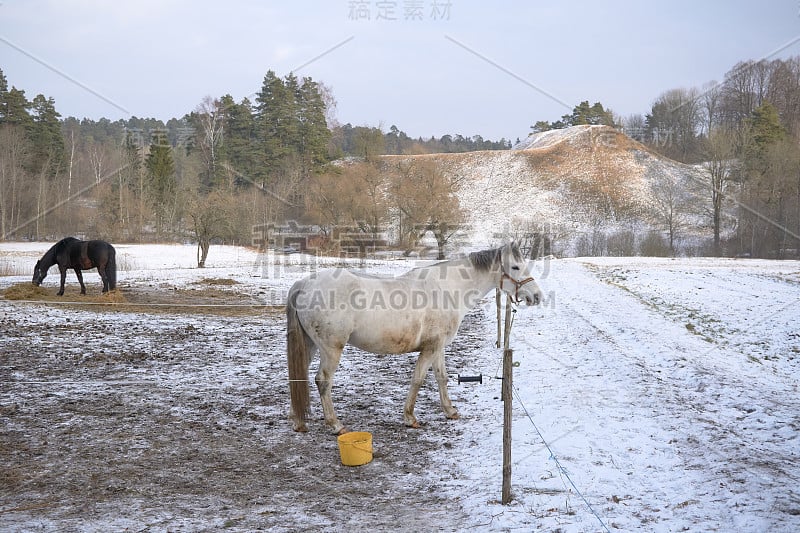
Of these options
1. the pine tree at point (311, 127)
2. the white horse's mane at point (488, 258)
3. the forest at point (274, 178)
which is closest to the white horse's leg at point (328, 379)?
the white horse's mane at point (488, 258)

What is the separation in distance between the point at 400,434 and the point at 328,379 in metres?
1.10

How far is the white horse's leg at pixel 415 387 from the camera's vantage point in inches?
253

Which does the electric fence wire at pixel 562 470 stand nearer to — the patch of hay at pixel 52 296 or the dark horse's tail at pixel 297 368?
the dark horse's tail at pixel 297 368

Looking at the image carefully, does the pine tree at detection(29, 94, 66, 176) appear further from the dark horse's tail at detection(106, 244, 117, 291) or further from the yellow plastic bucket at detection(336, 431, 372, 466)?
the yellow plastic bucket at detection(336, 431, 372, 466)

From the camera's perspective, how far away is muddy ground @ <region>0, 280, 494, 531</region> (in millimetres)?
4422

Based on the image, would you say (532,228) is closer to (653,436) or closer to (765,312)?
(765,312)

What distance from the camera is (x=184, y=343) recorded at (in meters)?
10.7

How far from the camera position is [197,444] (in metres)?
5.92

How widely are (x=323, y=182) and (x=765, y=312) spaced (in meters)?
38.5

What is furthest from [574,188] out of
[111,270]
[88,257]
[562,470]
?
[562,470]

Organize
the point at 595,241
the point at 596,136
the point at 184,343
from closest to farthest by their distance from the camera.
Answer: the point at 184,343
the point at 595,241
the point at 596,136

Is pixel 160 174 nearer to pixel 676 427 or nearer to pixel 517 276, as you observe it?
pixel 517 276

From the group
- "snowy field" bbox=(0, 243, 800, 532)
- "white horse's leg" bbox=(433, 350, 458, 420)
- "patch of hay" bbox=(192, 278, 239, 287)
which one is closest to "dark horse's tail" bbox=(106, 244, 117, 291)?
"snowy field" bbox=(0, 243, 800, 532)

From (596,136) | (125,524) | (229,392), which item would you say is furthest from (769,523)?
(596,136)
